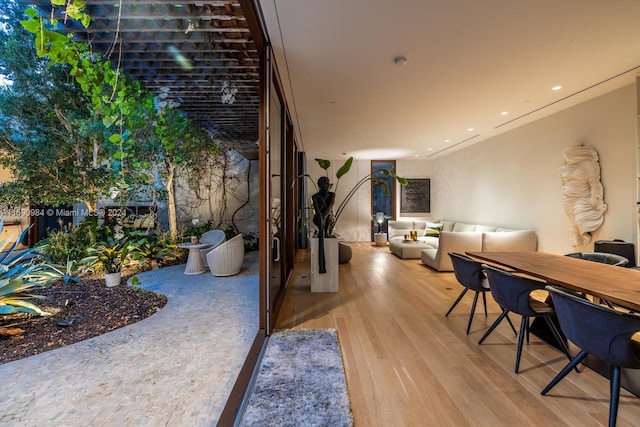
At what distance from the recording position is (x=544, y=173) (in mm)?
4555

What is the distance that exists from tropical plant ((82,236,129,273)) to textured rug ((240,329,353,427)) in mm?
3089

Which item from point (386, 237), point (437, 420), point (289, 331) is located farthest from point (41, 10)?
point (386, 237)

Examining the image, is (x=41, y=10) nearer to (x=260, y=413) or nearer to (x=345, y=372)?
(x=260, y=413)

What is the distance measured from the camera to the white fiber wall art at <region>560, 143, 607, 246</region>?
368 centimetres

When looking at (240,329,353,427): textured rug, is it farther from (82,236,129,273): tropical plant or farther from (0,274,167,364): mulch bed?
(82,236,129,273): tropical plant

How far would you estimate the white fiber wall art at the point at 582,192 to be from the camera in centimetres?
368

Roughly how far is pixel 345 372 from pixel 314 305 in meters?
1.35

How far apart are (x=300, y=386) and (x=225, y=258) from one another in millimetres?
3139

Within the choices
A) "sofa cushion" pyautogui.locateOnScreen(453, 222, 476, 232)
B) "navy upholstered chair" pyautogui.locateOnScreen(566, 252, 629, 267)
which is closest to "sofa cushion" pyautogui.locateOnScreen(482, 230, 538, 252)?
"sofa cushion" pyautogui.locateOnScreen(453, 222, 476, 232)

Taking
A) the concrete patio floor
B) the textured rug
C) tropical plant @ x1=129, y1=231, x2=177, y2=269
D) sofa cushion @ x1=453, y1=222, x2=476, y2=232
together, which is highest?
sofa cushion @ x1=453, y1=222, x2=476, y2=232

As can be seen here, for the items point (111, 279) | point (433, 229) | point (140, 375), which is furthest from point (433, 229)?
point (111, 279)

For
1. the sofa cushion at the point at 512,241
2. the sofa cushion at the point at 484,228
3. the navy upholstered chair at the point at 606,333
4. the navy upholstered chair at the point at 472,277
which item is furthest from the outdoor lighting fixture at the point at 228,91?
the sofa cushion at the point at 484,228

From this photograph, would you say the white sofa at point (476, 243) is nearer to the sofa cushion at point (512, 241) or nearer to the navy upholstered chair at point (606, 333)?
the sofa cushion at point (512, 241)

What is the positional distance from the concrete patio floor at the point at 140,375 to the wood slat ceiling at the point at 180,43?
7.85 ft
